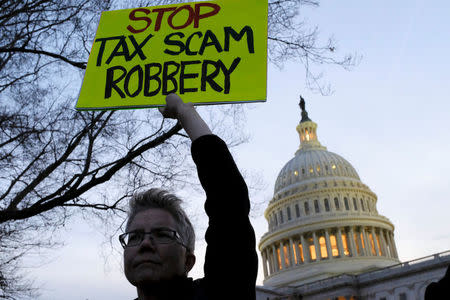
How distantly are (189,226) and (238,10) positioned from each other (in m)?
1.59

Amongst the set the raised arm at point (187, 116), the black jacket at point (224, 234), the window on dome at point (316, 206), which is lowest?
the black jacket at point (224, 234)

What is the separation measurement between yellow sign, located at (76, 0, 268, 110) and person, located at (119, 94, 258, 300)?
54 cm

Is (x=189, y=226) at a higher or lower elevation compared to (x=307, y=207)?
lower

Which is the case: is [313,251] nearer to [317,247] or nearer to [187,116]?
[317,247]

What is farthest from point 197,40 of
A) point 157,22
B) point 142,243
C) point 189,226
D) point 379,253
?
point 379,253

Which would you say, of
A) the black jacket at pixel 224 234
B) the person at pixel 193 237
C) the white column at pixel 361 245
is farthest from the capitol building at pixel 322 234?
the black jacket at pixel 224 234

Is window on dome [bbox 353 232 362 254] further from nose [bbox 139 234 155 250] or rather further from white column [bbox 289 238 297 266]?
nose [bbox 139 234 155 250]

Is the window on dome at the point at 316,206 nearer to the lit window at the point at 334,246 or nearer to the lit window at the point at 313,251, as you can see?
the lit window at the point at 334,246

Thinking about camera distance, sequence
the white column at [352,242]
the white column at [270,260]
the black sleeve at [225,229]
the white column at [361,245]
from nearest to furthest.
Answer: the black sleeve at [225,229] < the white column at [352,242] < the white column at [361,245] < the white column at [270,260]

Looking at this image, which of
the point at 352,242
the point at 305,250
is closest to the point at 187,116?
the point at 305,250

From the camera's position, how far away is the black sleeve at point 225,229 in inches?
63.1

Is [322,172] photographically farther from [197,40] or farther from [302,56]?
[197,40]

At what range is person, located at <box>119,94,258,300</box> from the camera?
Answer: 1.63 metres

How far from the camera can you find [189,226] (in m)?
2.09
